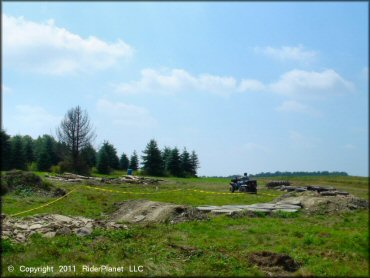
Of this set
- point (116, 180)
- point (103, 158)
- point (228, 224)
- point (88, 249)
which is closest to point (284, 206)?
point (228, 224)

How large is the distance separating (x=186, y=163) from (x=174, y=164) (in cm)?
318

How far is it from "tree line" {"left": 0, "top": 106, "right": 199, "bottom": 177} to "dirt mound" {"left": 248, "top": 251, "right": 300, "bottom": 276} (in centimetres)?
3639

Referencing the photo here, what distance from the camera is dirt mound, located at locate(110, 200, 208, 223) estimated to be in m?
14.6

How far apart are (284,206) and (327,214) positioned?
2.25m

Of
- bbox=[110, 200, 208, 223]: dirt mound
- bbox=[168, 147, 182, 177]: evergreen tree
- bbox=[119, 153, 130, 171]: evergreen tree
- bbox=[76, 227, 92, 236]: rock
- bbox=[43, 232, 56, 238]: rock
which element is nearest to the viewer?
bbox=[43, 232, 56, 238]: rock

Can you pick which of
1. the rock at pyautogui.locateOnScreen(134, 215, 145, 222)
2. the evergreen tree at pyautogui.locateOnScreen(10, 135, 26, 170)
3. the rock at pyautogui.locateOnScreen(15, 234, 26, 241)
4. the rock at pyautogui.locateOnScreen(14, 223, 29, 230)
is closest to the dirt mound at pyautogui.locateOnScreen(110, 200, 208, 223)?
the rock at pyautogui.locateOnScreen(134, 215, 145, 222)

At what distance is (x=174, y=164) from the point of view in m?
59.5

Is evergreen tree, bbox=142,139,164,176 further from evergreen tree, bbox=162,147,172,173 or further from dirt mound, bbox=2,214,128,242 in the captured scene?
dirt mound, bbox=2,214,128,242

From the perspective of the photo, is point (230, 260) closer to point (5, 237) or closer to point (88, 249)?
point (88, 249)

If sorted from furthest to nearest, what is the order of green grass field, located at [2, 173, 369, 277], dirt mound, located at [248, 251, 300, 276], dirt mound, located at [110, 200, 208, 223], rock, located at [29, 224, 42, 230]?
1. dirt mound, located at [110, 200, 208, 223]
2. rock, located at [29, 224, 42, 230]
3. dirt mound, located at [248, 251, 300, 276]
4. green grass field, located at [2, 173, 369, 277]

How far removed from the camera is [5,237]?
10.2m

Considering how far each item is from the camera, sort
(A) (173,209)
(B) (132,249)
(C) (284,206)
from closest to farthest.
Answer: (B) (132,249) < (A) (173,209) < (C) (284,206)

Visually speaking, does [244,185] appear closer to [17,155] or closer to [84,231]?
[84,231]

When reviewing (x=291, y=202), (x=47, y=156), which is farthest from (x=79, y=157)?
(x=291, y=202)
